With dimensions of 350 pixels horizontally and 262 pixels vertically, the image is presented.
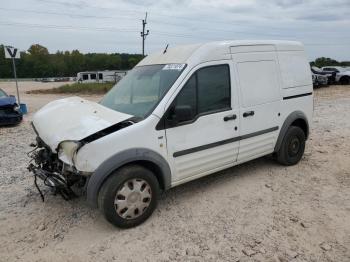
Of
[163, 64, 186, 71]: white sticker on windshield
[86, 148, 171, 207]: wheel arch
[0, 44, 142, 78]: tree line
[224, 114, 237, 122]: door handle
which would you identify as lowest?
[86, 148, 171, 207]: wheel arch

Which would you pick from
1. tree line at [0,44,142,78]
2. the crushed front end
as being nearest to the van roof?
the crushed front end

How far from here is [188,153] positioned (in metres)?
4.00

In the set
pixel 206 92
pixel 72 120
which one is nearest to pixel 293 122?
pixel 206 92

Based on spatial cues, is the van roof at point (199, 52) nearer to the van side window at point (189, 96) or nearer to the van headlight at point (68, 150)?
the van side window at point (189, 96)

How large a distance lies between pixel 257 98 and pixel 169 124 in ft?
5.15

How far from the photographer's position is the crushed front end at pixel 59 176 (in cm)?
362

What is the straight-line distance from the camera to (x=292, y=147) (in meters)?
5.47

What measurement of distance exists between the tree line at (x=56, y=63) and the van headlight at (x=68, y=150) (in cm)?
9741

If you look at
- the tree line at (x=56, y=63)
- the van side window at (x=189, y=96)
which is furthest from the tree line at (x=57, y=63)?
the van side window at (x=189, y=96)

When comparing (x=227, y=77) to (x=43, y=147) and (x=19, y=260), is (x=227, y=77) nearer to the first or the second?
(x=43, y=147)

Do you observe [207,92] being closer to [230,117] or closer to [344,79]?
[230,117]

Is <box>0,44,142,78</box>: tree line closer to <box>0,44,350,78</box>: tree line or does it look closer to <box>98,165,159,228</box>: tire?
<box>0,44,350,78</box>: tree line

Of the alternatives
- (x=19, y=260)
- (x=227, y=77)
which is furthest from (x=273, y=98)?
(x=19, y=260)

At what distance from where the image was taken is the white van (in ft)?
11.4
